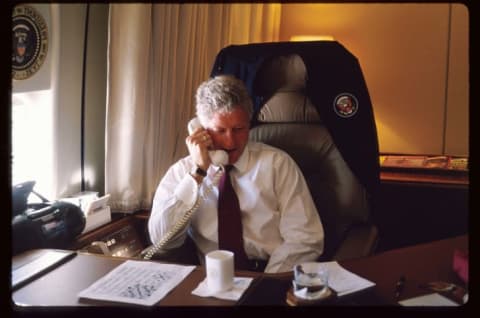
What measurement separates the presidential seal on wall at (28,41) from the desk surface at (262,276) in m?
0.65

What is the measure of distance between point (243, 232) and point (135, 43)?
0.92 m

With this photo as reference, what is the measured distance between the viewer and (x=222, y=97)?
176cm

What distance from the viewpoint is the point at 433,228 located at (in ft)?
8.88

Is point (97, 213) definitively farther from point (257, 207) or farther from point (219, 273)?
point (219, 273)

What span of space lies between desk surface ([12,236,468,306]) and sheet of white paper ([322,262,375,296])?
0.03 m

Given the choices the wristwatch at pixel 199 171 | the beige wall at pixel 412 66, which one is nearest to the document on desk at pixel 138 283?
the wristwatch at pixel 199 171

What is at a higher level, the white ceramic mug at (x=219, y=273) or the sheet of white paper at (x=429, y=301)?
the white ceramic mug at (x=219, y=273)

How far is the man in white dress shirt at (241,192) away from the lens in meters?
1.76

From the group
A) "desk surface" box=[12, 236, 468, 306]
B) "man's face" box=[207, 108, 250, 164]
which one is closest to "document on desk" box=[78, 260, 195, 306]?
"desk surface" box=[12, 236, 468, 306]

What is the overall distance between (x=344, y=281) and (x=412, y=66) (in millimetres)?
2121

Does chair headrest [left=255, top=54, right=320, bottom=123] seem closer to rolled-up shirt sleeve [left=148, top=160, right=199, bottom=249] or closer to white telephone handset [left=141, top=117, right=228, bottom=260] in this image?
white telephone handset [left=141, top=117, right=228, bottom=260]

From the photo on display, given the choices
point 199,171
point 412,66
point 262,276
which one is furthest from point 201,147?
point 412,66

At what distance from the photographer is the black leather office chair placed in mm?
1830

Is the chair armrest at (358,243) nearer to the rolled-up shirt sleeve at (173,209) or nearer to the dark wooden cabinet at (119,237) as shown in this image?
the rolled-up shirt sleeve at (173,209)
